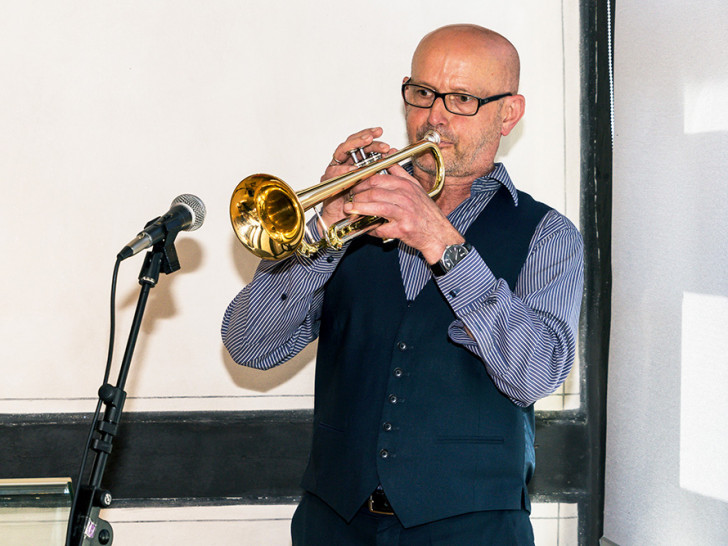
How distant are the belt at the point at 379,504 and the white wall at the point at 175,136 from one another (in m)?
0.99

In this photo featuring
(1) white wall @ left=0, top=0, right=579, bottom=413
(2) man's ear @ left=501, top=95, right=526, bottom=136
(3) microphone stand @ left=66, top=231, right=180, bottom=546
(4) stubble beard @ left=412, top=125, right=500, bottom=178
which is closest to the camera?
(3) microphone stand @ left=66, top=231, right=180, bottom=546

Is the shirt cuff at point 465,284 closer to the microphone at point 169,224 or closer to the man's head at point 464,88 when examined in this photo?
the man's head at point 464,88

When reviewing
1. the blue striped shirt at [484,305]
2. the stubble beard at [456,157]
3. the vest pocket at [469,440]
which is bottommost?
the vest pocket at [469,440]

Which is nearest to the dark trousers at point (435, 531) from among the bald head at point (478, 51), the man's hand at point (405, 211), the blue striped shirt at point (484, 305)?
the blue striped shirt at point (484, 305)

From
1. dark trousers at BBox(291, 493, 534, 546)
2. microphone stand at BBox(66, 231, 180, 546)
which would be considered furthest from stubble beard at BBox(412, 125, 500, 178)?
dark trousers at BBox(291, 493, 534, 546)

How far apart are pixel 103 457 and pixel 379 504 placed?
0.63 m

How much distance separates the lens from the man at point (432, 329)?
6.08ft

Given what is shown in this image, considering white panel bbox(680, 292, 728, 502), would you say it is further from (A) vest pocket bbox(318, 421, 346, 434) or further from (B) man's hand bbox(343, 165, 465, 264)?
(A) vest pocket bbox(318, 421, 346, 434)

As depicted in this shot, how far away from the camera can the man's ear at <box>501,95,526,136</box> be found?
2.25 m

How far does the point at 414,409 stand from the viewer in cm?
193

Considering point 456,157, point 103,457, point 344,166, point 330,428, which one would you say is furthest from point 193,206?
point 456,157

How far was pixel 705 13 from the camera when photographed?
2340 mm

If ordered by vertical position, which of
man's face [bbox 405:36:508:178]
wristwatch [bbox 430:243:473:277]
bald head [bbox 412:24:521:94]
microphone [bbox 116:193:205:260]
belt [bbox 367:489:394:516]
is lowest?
belt [bbox 367:489:394:516]

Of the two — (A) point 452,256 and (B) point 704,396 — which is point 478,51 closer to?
(A) point 452,256
